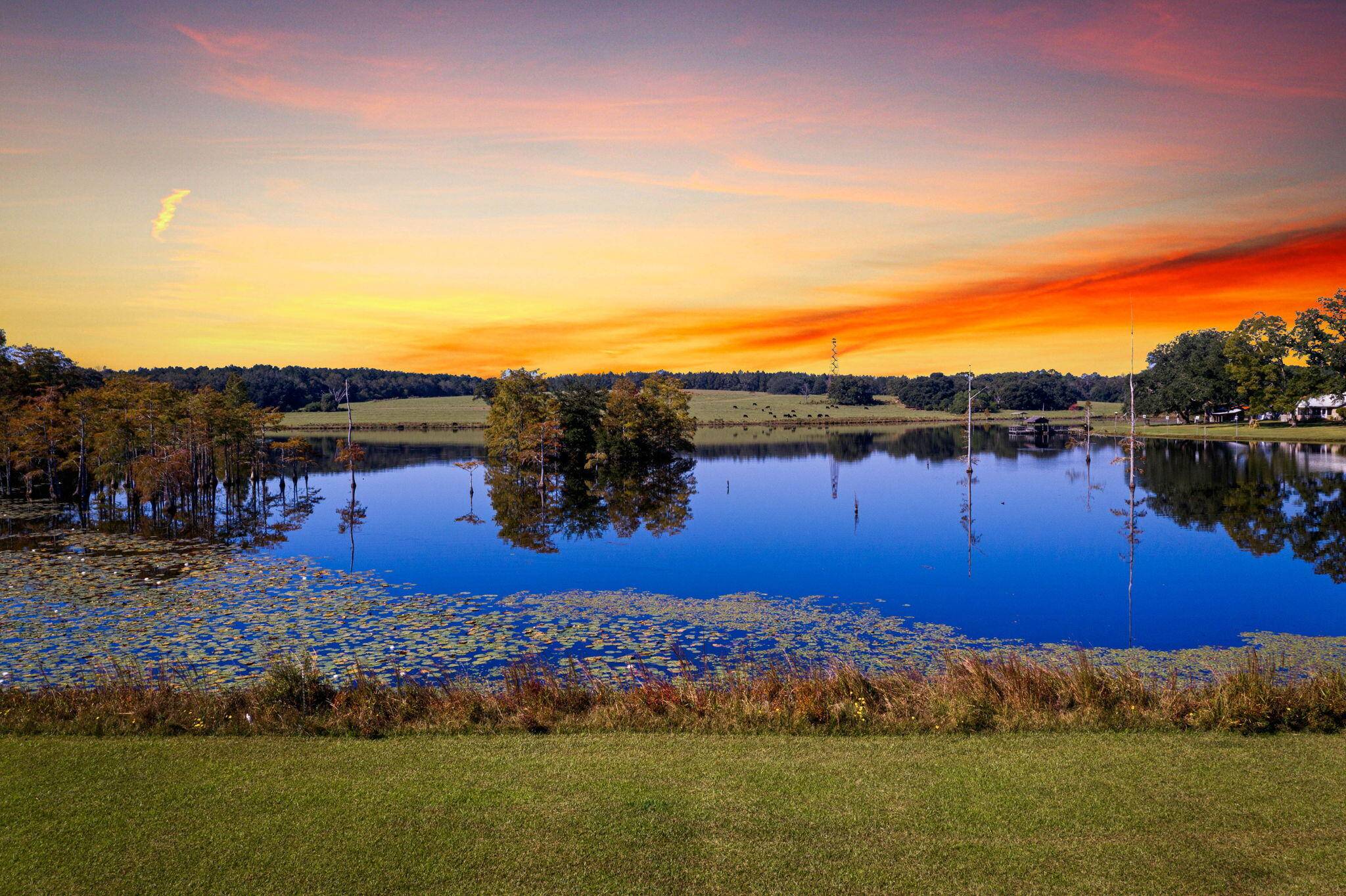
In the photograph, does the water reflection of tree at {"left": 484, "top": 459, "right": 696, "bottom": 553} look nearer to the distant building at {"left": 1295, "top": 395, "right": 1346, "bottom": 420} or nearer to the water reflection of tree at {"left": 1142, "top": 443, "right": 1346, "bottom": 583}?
the water reflection of tree at {"left": 1142, "top": 443, "right": 1346, "bottom": 583}

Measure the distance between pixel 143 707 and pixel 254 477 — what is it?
56.7 metres

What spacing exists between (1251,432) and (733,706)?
130 m

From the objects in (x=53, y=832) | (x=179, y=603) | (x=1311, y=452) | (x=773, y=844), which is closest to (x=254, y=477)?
(x=179, y=603)

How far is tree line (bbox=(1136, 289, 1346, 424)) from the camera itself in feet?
379

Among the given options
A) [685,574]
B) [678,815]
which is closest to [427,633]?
[685,574]

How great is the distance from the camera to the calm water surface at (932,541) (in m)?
24.9

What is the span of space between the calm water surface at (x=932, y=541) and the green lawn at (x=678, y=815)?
11.6 metres

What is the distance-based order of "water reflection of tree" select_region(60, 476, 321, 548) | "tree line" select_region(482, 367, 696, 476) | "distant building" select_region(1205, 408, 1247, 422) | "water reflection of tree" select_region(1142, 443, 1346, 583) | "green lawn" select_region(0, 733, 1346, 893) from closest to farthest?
"green lawn" select_region(0, 733, 1346, 893) < "water reflection of tree" select_region(1142, 443, 1346, 583) < "water reflection of tree" select_region(60, 476, 321, 548) < "tree line" select_region(482, 367, 696, 476) < "distant building" select_region(1205, 408, 1247, 422)

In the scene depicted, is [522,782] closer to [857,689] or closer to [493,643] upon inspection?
[857,689]

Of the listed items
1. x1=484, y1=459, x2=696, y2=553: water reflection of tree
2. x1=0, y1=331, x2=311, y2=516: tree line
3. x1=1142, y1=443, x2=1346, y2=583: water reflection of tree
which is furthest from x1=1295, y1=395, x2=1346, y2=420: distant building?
x1=0, y1=331, x2=311, y2=516: tree line

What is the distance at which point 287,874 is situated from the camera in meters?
8.02

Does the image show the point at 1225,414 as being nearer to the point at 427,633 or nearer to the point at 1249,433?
the point at 1249,433

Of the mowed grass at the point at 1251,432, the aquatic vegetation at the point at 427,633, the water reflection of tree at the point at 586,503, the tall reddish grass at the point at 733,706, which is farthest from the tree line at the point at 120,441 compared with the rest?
the mowed grass at the point at 1251,432

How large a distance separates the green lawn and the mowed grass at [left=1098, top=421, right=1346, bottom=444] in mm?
113521
